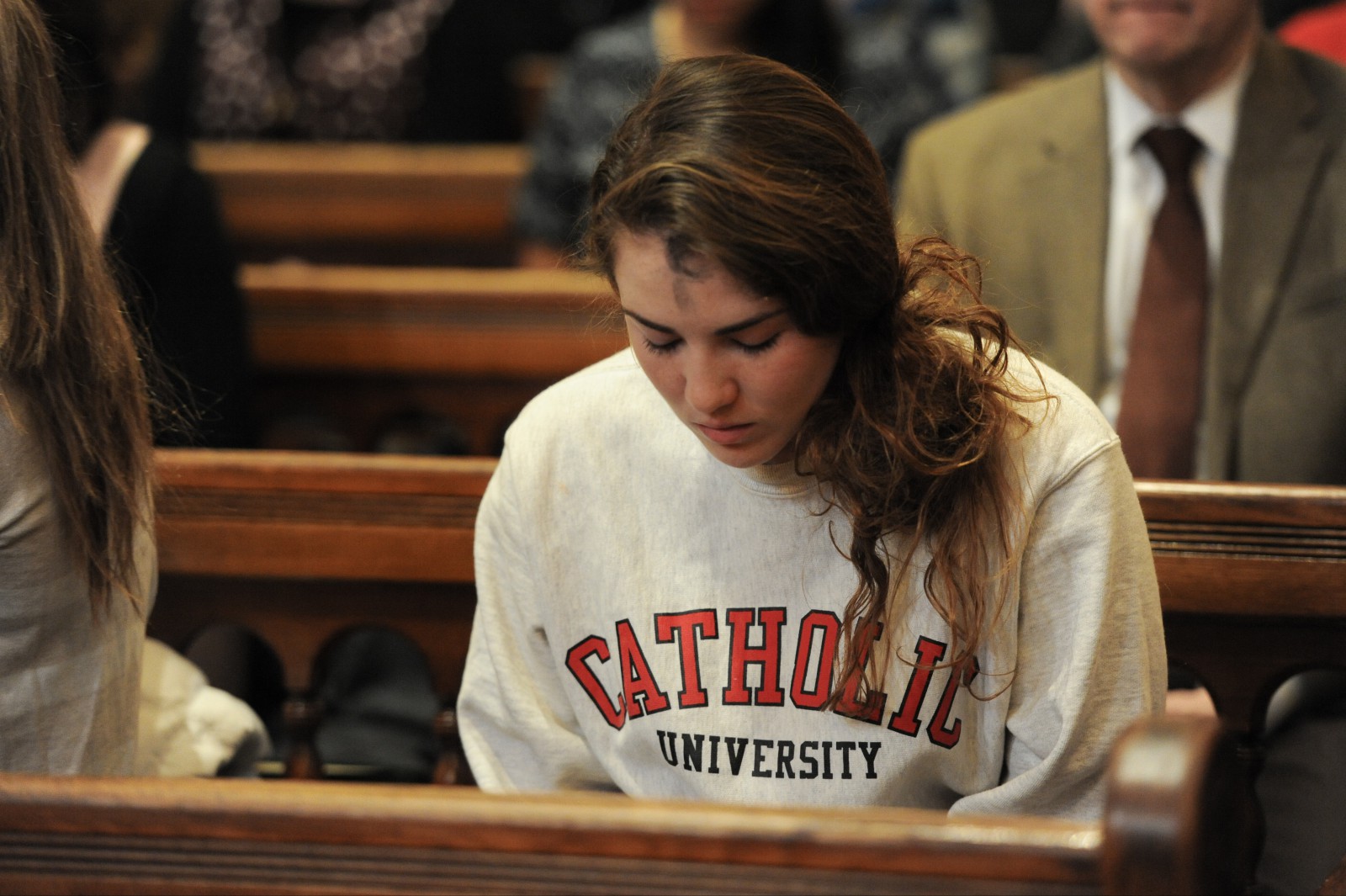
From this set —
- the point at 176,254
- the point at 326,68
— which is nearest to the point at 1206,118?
the point at 176,254

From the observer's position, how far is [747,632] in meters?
1.44

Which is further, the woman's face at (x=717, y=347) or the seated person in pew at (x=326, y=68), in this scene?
the seated person in pew at (x=326, y=68)

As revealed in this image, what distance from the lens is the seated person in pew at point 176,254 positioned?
253cm

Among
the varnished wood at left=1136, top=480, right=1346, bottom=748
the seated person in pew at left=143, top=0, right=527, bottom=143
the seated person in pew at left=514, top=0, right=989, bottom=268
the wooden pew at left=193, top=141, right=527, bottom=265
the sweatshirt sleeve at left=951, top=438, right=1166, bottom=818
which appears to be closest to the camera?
the sweatshirt sleeve at left=951, top=438, right=1166, bottom=818

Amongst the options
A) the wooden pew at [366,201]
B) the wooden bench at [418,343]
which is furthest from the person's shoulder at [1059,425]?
the wooden pew at [366,201]

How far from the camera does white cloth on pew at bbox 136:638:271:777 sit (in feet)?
5.52

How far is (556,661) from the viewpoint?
60.5 inches

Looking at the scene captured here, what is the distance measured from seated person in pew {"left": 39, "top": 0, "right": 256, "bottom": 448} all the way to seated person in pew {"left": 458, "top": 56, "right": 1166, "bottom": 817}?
116cm

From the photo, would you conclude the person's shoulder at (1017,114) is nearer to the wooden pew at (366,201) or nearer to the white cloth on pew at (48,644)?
the wooden pew at (366,201)

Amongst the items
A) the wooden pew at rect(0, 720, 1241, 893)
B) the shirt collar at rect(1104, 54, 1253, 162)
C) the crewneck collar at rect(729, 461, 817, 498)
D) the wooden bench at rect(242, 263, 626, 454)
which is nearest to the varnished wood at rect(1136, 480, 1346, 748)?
the crewneck collar at rect(729, 461, 817, 498)

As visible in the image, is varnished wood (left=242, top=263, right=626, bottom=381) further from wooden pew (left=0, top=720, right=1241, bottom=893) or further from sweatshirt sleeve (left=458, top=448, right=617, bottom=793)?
wooden pew (left=0, top=720, right=1241, bottom=893)

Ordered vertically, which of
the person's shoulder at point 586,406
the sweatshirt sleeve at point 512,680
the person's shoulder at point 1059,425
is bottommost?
the sweatshirt sleeve at point 512,680

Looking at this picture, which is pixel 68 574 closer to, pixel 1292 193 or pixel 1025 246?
pixel 1025 246

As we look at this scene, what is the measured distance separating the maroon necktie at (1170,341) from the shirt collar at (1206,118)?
25 mm
